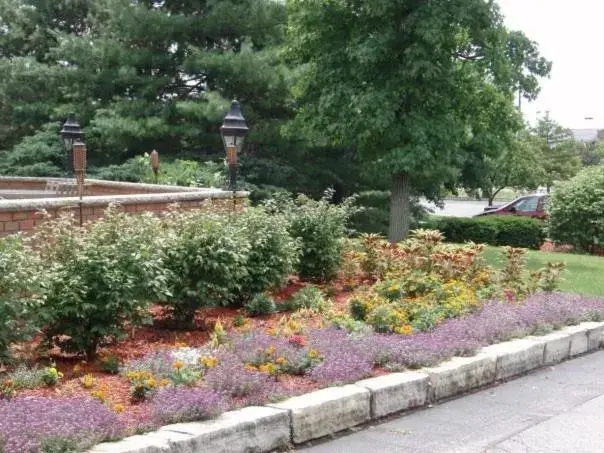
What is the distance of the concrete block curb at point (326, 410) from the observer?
4.93m

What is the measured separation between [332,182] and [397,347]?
612 inches

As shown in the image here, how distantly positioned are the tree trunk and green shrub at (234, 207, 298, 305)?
8.70 meters

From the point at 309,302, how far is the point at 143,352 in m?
2.33

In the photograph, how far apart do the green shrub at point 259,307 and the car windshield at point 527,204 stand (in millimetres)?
22082

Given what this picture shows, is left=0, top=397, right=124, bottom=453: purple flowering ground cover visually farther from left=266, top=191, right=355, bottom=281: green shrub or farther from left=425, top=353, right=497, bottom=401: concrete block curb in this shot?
left=266, top=191, right=355, bottom=281: green shrub

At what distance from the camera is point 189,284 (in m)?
7.20

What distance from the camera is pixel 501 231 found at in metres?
22.5

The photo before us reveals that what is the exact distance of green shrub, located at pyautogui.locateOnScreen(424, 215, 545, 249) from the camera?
22.2m

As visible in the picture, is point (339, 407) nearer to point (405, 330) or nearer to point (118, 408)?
point (118, 408)

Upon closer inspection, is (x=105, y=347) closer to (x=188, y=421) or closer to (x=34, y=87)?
(x=188, y=421)

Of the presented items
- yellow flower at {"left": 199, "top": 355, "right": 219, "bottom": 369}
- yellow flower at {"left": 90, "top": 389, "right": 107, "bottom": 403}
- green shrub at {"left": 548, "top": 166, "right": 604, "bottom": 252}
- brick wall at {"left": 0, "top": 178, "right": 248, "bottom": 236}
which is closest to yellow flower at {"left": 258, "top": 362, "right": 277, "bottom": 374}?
yellow flower at {"left": 199, "top": 355, "right": 219, "bottom": 369}

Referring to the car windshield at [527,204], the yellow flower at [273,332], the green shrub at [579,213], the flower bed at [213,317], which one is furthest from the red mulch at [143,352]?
the car windshield at [527,204]

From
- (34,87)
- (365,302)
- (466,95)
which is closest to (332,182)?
(466,95)

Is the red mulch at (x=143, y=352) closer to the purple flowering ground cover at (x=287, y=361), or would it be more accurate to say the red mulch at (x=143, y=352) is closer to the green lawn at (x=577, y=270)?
the purple flowering ground cover at (x=287, y=361)
